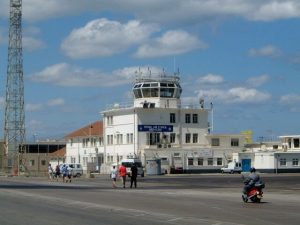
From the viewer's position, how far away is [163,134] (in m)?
97.9

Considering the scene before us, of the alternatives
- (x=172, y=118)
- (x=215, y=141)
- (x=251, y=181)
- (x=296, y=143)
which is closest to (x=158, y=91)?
(x=172, y=118)

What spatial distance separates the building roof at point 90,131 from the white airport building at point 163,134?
470cm

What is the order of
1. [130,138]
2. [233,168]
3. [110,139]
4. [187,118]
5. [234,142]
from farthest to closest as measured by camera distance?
1. [110,139]
2. [234,142]
3. [187,118]
4. [130,138]
5. [233,168]

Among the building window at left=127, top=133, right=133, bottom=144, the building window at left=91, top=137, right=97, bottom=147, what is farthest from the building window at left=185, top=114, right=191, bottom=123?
the building window at left=91, top=137, right=97, bottom=147

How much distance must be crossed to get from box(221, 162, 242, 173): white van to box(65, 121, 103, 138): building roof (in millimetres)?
23408

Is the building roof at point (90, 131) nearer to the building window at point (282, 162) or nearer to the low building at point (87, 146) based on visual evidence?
the low building at point (87, 146)

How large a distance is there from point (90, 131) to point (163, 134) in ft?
63.3

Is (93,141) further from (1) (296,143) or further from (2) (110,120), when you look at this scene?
(1) (296,143)

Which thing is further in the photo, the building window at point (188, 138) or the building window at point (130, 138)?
the building window at point (188, 138)

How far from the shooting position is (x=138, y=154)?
94.8m

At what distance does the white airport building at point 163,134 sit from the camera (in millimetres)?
95062

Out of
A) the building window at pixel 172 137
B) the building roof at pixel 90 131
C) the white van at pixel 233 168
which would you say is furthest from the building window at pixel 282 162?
the building roof at pixel 90 131

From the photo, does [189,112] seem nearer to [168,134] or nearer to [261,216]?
[168,134]

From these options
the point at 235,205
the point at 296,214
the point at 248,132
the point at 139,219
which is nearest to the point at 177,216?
the point at 139,219
